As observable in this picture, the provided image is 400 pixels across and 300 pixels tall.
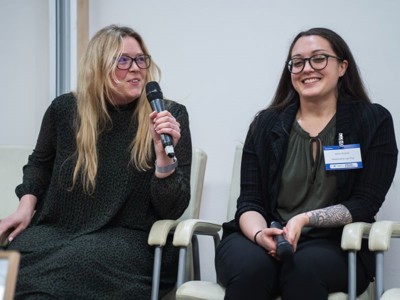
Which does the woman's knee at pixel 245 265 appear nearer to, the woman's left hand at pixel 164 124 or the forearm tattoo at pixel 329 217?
the forearm tattoo at pixel 329 217

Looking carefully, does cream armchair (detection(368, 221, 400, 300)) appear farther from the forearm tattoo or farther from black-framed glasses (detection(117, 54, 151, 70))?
black-framed glasses (detection(117, 54, 151, 70))

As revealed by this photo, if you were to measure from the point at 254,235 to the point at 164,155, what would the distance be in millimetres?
393

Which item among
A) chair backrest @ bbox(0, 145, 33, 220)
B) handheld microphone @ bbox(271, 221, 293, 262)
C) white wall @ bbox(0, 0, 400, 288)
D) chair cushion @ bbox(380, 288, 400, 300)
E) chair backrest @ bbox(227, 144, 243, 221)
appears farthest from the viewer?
chair backrest @ bbox(0, 145, 33, 220)

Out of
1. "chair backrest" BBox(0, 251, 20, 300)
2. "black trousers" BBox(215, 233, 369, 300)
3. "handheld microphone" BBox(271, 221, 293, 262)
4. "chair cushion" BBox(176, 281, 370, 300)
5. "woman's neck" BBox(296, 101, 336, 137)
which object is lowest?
"chair cushion" BBox(176, 281, 370, 300)

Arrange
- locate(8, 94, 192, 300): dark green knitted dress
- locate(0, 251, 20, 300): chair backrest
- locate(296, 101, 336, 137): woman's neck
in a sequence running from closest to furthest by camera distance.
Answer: locate(0, 251, 20, 300): chair backrest
locate(8, 94, 192, 300): dark green knitted dress
locate(296, 101, 336, 137): woman's neck

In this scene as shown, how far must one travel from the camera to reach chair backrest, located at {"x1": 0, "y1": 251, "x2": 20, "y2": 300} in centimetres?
95

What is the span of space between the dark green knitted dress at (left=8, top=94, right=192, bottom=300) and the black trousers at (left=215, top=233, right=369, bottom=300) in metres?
0.35

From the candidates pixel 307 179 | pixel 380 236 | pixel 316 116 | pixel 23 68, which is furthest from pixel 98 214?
pixel 23 68

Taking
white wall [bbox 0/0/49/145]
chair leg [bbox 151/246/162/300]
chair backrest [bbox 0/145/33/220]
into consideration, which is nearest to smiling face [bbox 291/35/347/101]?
chair leg [bbox 151/246/162/300]

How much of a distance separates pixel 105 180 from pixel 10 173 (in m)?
0.69

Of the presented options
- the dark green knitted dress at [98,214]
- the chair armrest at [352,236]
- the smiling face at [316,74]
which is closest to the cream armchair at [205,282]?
the chair armrest at [352,236]

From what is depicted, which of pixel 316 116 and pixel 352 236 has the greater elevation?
pixel 316 116

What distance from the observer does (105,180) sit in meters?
2.41

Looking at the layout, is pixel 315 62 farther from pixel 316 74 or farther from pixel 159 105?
pixel 159 105
